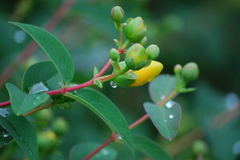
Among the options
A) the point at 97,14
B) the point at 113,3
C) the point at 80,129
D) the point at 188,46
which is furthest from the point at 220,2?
the point at 80,129

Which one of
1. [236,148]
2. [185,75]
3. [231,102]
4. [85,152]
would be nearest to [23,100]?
[85,152]

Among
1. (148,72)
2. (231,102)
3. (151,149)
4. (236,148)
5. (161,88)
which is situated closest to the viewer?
(148,72)

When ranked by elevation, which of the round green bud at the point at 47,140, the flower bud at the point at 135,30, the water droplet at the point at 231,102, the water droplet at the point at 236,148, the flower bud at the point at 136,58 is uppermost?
the flower bud at the point at 135,30

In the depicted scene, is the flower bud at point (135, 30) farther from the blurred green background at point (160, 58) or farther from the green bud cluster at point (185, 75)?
the blurred green background at point (160, 58)

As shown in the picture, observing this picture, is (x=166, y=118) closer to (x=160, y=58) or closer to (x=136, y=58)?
(x=136, y=58)

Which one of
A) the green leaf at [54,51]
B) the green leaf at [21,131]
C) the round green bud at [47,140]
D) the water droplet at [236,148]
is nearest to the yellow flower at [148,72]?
the green leaf at [54,51]

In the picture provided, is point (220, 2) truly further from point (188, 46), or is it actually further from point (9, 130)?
point (9, 130)
